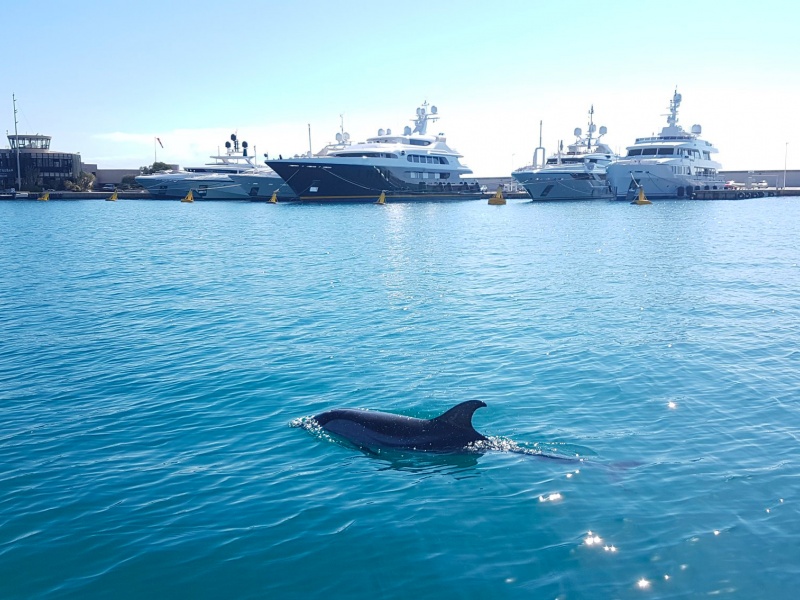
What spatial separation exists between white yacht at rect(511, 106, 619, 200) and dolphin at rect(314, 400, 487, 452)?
310 ft

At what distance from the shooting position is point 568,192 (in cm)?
10238

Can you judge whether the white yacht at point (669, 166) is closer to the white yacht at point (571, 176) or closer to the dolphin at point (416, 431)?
the white yacht at point (571, 176)

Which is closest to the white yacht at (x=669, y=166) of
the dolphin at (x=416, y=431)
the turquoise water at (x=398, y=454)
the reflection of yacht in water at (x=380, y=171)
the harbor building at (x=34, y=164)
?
the reflection of yacht in water at (x=380, y=171)

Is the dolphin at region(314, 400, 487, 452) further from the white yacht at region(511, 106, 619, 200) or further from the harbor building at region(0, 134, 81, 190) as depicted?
the harbor building at region(0, 134, 81, 190)

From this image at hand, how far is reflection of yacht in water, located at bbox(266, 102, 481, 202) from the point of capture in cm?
9294

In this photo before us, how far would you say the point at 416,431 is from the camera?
31.8 feet

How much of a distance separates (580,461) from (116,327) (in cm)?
1372

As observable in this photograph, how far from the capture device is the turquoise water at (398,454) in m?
6.93

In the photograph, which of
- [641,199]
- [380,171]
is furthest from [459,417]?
[641,199]

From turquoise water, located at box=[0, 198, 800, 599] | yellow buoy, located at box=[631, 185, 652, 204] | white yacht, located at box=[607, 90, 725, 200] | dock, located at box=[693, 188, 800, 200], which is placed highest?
white yacht, located at box=[607, 90, 725, 200]

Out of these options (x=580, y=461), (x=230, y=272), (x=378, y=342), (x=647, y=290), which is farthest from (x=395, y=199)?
(x=580, y=461)

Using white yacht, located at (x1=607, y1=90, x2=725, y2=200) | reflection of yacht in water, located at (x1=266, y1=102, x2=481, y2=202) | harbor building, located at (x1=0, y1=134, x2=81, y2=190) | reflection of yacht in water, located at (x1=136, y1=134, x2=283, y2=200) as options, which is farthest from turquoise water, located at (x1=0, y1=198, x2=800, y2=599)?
harbor building, located at (x1=0, y1=134, x2=81, y2=190)

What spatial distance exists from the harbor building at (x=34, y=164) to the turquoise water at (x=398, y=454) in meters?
A: 106

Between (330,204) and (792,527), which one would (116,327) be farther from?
(330,204)
